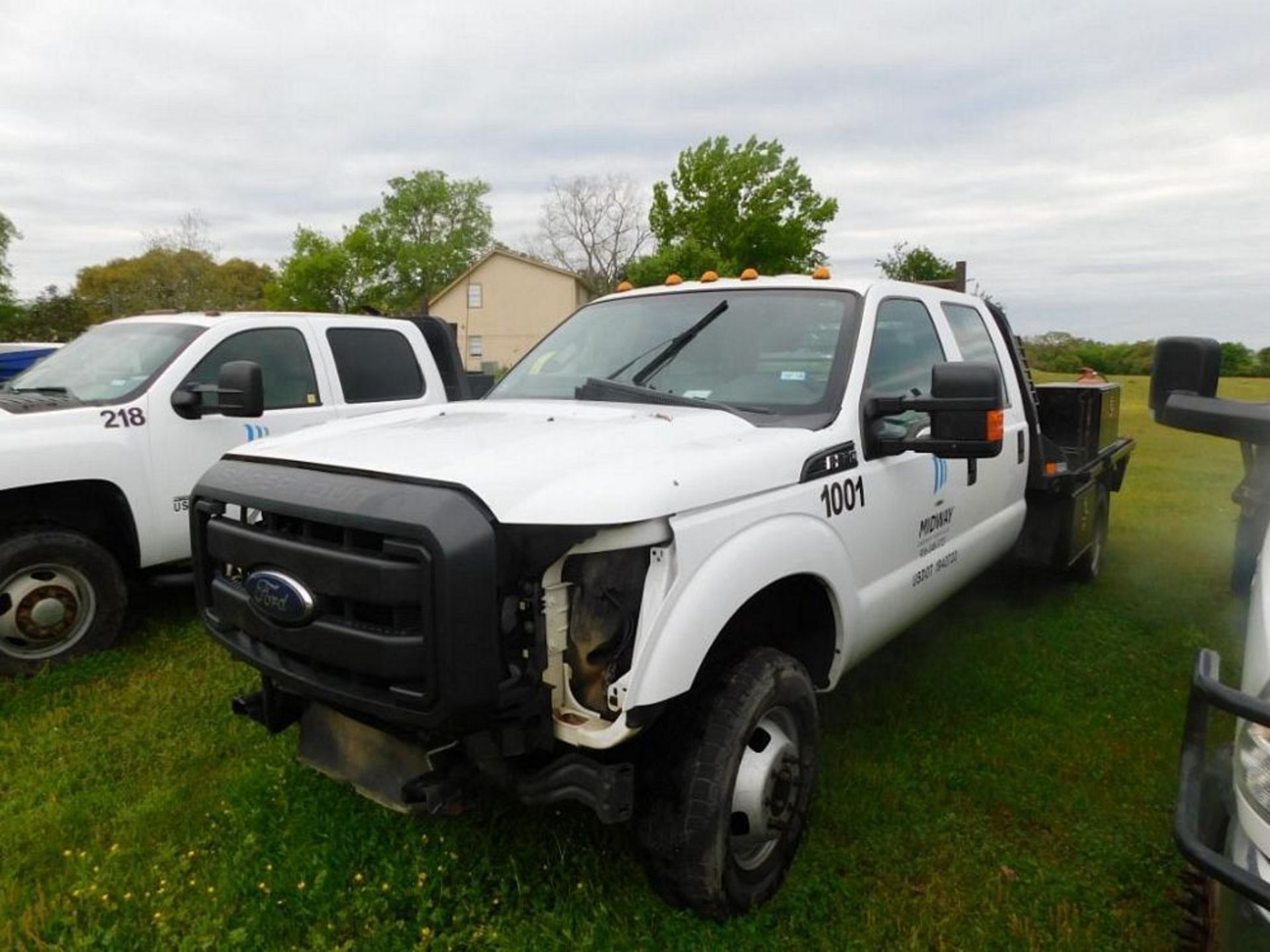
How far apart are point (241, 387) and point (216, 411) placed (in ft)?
2.09

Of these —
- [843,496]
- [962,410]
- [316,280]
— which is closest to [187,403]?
[843,496]

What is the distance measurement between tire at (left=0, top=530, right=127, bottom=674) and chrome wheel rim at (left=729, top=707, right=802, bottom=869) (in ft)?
12.2

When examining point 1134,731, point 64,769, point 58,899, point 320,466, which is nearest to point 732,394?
point 320,466

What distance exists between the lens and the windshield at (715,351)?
3.17m

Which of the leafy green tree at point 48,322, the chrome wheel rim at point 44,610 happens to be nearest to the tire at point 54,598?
the chrome wheel rim at point 44,610

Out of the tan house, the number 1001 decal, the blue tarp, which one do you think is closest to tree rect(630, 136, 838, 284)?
the tan house

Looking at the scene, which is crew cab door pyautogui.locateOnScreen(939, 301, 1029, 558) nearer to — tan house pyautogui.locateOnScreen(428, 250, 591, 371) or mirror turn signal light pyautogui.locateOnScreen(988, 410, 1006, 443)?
mirror turn signal light pyautogui.locateOnScreen(988, 410, 1006, 443)

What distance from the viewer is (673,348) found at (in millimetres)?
3449

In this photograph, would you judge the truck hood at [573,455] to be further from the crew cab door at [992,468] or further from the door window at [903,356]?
the crew cab door at [992,468]

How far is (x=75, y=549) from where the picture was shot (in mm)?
4375

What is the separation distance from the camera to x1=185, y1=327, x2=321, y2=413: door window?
5113 millimetres

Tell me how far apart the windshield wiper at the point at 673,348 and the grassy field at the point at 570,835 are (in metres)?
1.68

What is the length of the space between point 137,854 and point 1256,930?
3.21 m

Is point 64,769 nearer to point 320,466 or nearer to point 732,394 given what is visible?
point 320,466
